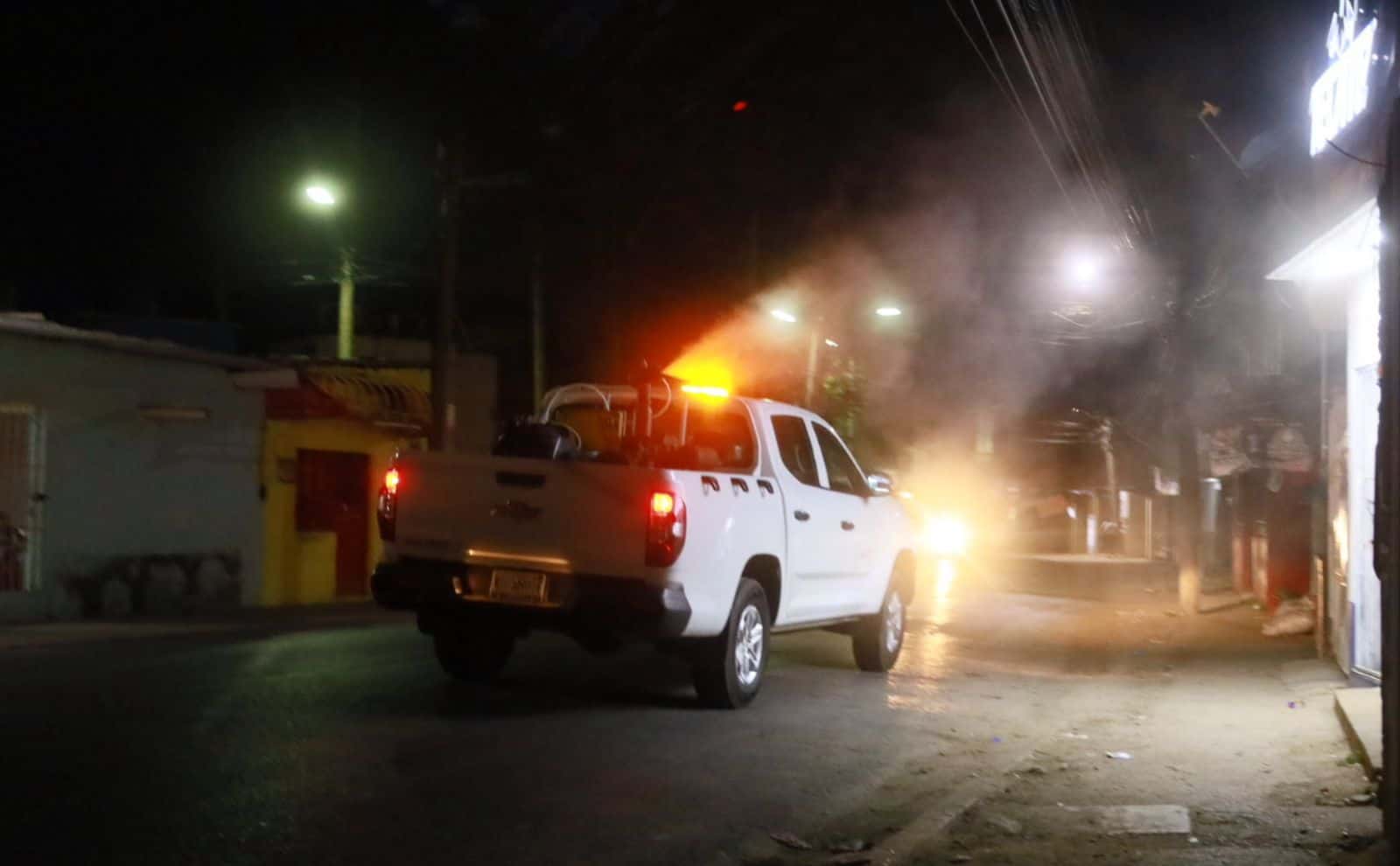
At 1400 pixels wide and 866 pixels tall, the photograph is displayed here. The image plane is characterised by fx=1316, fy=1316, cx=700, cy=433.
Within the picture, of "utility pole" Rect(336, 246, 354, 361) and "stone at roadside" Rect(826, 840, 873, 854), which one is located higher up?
"utility pole" Rect(336, 246, 354, 361)

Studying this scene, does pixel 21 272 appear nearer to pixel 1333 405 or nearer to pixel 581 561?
pixel 581 561

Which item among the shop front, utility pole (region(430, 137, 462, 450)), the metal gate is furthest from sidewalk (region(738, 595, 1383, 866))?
the metal gate

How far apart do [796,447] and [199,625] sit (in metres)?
7.37

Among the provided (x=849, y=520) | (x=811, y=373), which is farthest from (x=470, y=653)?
(x=811, y=373)

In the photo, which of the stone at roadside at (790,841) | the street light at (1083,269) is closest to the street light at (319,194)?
the street light at (1083,269)

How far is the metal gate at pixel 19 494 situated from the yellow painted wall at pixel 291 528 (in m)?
3.54

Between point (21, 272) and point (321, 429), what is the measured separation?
8.91 meters

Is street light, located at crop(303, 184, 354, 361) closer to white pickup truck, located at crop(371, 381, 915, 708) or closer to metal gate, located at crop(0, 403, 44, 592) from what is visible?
metal gate, located at crop(0, 403, 44, 592)

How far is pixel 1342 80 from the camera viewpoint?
9781mm

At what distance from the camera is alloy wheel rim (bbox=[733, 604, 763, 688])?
28.7 ft

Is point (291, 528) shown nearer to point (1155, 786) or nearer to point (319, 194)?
point (319, 194)

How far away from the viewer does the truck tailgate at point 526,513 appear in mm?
7926

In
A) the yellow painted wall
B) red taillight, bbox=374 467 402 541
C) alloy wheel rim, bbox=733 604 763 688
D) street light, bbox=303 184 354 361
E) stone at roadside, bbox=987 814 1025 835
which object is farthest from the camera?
street light, bbox=303 184 354 361

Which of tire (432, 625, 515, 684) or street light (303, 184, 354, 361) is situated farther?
street light (303, 184, 354, 361)
